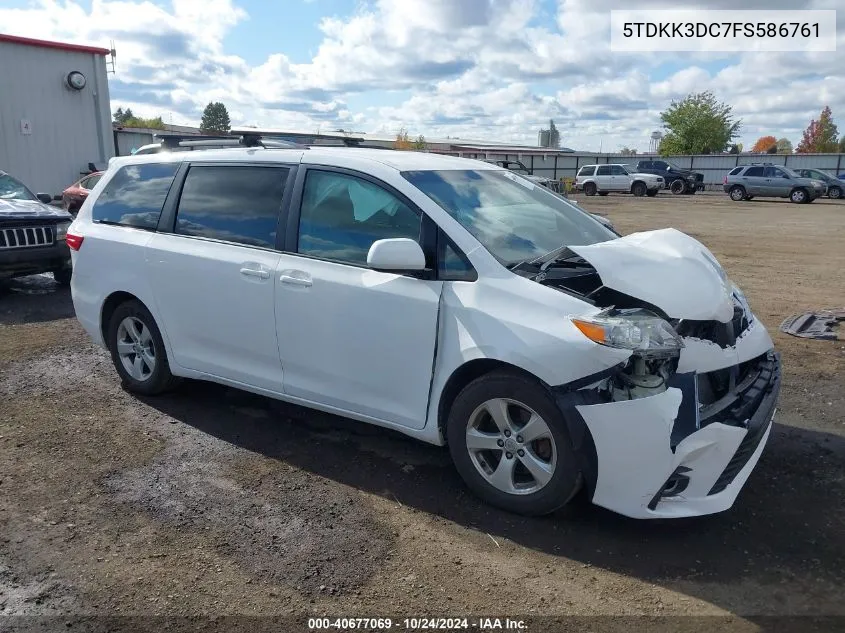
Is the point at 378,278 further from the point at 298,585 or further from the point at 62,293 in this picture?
the point at 62,293

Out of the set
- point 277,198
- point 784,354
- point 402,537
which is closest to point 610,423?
point 402,537

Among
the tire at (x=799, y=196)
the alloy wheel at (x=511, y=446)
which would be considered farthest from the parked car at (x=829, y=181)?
the alloy wheel at (x=511, y=446)

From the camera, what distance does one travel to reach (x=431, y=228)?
12.4 feet

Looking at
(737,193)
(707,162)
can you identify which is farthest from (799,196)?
(707,162)

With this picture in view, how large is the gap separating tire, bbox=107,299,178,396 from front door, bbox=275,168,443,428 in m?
1.33

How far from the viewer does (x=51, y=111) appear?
19578 mm

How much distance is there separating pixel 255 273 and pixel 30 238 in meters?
6.09

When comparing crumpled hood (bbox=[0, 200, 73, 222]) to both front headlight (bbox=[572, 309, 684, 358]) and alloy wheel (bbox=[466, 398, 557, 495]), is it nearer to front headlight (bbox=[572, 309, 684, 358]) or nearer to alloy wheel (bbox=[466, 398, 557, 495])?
alloy wheel (bbox=[466, 398, 557, 495])

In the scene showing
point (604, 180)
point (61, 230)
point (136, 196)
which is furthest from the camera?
point (604, 180)

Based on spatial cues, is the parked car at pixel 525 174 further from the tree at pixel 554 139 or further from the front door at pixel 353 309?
the tree at pixel 554 139

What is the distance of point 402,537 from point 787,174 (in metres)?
33.3

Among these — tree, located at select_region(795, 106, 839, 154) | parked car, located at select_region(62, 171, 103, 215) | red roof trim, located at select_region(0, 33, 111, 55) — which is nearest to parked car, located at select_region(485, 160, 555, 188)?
parked car, located at select_region(62, 171, 103, 215)

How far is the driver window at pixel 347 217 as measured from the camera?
3.92m

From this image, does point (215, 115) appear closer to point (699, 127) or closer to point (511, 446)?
point (699, 127)
